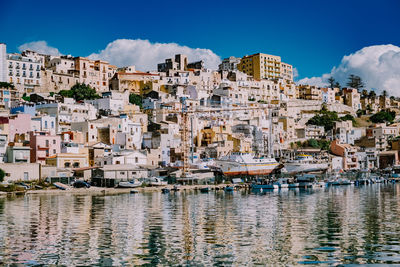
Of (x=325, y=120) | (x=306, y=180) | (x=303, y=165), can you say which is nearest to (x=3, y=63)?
(x=303, y=165)

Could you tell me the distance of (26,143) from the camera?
62.8 m

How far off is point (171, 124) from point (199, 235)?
2419 inches

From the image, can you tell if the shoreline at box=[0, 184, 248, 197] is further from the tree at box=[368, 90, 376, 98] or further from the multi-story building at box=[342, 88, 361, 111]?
the tree at box=[368, 90, 376, 98]

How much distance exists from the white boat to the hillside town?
7.6 inches

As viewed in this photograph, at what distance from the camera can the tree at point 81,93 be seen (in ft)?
310

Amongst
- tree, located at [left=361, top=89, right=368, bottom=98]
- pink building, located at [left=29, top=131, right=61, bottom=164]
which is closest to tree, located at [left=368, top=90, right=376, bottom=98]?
tree, located at [left=361, top=89, right=368, bottom=98]

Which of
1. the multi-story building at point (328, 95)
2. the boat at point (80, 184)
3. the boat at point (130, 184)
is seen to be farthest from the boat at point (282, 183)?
the multi-story building at point (328, 95)

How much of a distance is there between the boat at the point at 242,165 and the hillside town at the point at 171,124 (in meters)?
0.16

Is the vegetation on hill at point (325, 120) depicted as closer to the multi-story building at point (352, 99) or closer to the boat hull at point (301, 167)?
the multi-story building at point (352, 99)

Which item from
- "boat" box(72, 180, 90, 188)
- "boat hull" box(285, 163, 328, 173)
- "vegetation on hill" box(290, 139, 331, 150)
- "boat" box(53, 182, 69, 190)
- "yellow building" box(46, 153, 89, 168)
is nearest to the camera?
"boat" box(53, 182, 69, 190)

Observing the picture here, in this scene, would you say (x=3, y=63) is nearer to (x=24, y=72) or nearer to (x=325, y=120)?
(x=24, y=72)

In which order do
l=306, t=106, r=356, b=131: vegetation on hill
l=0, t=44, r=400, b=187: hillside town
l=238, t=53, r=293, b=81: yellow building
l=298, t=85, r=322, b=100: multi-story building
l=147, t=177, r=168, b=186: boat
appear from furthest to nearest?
l=238, t=53, r=293, b=81: yellow building
l=298, t=85, r=322, b=100: multi-story building
l=306, t=106, r=356, b=131: vegetation on hill
l=0, t=44, r=400, b=187: hillside town
l=147, t=177, r=168, b=186: boat

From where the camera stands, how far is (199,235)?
2397cm

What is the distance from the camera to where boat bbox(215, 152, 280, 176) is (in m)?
74.1
